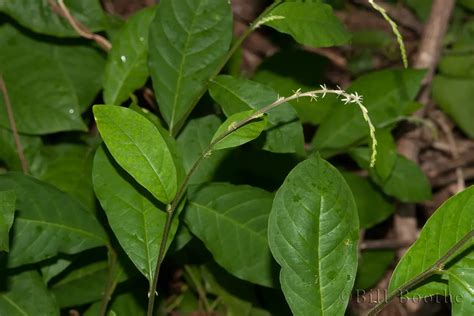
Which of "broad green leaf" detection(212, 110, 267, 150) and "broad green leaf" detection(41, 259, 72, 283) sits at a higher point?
"broad green leaf" detection(212, 110, 267, 150)

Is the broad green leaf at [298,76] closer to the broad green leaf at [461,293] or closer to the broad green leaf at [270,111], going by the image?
the broad green leaf at [270,111]

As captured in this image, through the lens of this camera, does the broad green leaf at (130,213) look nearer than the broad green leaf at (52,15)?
Yes

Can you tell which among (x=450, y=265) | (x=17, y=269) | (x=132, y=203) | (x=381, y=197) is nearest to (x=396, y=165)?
(x=381, y=197)

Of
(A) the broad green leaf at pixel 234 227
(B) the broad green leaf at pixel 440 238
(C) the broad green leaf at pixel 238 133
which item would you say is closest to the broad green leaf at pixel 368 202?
(A) the broad green leaf at pixel 234 227

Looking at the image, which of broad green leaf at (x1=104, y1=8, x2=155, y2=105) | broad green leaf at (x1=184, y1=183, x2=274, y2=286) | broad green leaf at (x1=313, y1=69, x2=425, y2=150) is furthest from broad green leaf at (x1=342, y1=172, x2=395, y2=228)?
broad green leaf at (x1=104, y1=8, x2=155, y2=105)

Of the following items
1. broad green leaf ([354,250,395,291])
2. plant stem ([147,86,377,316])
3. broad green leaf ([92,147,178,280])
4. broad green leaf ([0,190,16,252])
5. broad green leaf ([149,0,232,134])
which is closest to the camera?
plant stem ([147,86,377,316])

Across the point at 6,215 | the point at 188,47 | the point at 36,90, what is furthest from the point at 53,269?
the point at 188,47

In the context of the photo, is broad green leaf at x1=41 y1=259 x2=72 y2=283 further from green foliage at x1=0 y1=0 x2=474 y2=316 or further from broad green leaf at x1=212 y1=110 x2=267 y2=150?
broad green leaf at x1=212 y1=110 x2=267 y2=150
